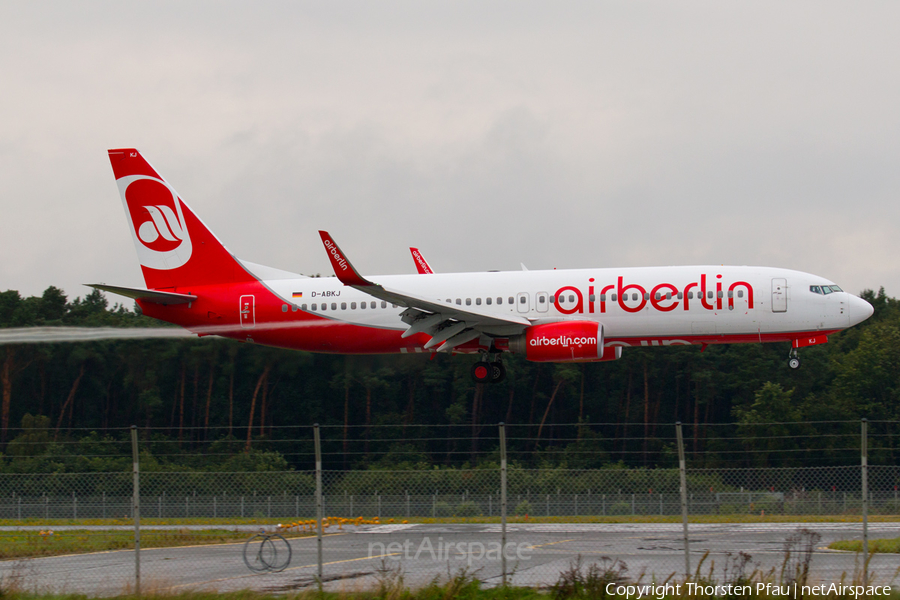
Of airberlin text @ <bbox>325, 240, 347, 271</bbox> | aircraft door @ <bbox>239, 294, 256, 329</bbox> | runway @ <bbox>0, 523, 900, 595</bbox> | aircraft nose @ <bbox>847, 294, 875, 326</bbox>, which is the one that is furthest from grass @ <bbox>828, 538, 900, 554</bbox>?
aircraft door @ <bbox>239, 294, 256, 329</bbox>

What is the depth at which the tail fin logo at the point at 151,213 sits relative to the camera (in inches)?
1332

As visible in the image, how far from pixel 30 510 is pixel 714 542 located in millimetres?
18043

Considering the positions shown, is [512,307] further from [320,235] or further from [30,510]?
[30,510]

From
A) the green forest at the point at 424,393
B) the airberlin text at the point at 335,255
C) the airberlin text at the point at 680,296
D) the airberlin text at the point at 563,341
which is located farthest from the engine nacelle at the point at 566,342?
the green forest at the point at 424,393

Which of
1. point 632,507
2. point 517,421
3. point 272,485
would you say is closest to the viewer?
point 272,485

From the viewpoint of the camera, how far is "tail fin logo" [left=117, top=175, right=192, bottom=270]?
33844 millimetres

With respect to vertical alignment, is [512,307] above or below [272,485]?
above

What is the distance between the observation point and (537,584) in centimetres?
1334

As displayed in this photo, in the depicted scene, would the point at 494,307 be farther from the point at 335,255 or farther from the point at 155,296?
the point at 155,296

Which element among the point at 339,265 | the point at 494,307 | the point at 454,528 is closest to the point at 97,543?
the point at 454,528

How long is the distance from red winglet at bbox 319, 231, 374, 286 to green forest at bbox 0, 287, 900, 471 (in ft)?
73.6

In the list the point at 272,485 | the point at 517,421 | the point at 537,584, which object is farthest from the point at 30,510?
the point at 517,421

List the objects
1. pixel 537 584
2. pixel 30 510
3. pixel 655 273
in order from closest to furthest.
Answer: pixel 537 584 < pixel 30 510 < pixel 655 273

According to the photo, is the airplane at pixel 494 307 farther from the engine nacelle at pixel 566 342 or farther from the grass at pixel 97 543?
the grass at pixel 97 543
